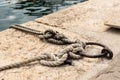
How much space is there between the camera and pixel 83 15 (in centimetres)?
470

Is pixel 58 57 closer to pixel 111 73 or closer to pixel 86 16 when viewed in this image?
pixel 111 73

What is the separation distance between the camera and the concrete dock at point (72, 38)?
280cm

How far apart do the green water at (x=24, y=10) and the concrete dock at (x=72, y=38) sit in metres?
2.38

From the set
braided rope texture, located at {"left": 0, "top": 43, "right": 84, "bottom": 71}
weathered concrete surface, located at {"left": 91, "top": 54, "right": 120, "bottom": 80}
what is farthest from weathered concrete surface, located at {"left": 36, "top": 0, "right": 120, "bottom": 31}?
weathered concrete surface, located at {"left": 91, "top": 54, "right": 120, "bottom": 80}

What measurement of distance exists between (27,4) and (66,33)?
4.87m

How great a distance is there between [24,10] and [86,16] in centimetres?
358

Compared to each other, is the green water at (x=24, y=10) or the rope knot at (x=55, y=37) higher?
the rope knot at (x=55, y=37)

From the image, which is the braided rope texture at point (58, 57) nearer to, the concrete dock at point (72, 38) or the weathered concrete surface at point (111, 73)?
the concrete dock at point (72, 38)

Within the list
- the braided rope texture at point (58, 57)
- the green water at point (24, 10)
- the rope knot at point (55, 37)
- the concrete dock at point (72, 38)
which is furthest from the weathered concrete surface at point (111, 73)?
the green water at point (24, 10)

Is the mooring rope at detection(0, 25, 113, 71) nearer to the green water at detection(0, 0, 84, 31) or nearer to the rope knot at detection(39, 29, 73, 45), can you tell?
the rope knot at detection(39, 29, 73, 45)

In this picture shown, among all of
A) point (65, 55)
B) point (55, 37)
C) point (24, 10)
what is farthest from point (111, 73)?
point (24, 10)

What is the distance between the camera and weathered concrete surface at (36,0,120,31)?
4212 mm

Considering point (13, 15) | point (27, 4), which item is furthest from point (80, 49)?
point (27, 4)

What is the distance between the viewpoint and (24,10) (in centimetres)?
786
